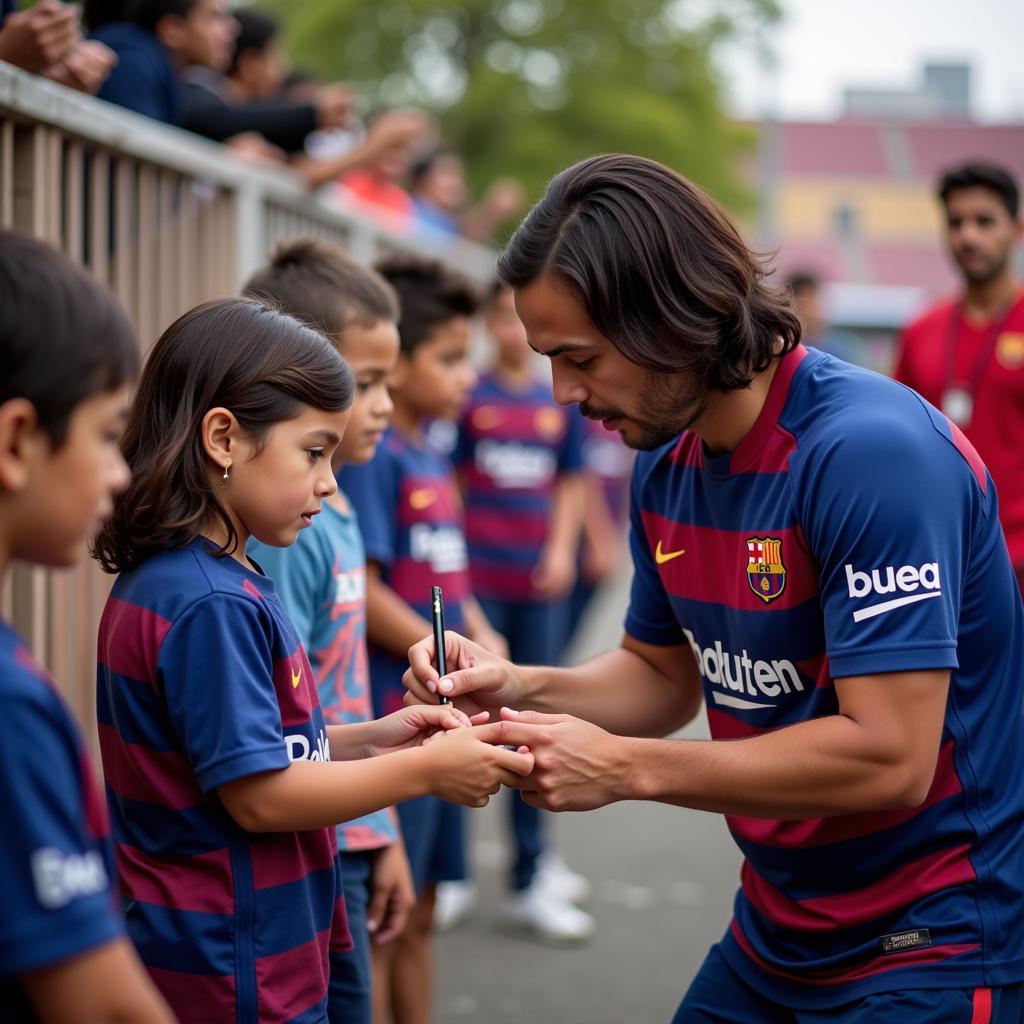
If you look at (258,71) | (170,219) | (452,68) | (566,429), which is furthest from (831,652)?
(452,68)

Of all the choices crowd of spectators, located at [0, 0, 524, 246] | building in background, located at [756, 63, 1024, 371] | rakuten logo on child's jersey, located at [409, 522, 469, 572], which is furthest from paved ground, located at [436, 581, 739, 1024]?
building in background, located at [756, 63, 1024, 371]

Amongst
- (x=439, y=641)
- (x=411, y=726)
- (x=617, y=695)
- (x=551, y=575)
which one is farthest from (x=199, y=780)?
(x=551, y=575)

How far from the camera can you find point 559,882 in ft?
18.6

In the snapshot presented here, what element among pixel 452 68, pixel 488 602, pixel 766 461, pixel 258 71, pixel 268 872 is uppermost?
pixel 452 68

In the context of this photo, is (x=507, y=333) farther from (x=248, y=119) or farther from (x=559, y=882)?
(x=559, y=882)

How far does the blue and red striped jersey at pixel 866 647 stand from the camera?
2301 mm

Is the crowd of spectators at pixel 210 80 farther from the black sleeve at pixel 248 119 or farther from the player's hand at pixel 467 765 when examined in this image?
the player's hand at pixel 467 765

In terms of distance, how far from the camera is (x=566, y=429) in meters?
6.45

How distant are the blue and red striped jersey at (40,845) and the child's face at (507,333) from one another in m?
4.78

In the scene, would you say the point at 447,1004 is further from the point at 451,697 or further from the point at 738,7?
the point at 738,7

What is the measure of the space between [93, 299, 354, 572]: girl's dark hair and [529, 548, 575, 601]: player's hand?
143 inches

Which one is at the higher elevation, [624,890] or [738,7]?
[738,7]

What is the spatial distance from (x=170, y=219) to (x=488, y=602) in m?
2.43

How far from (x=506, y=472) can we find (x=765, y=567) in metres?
3.76
